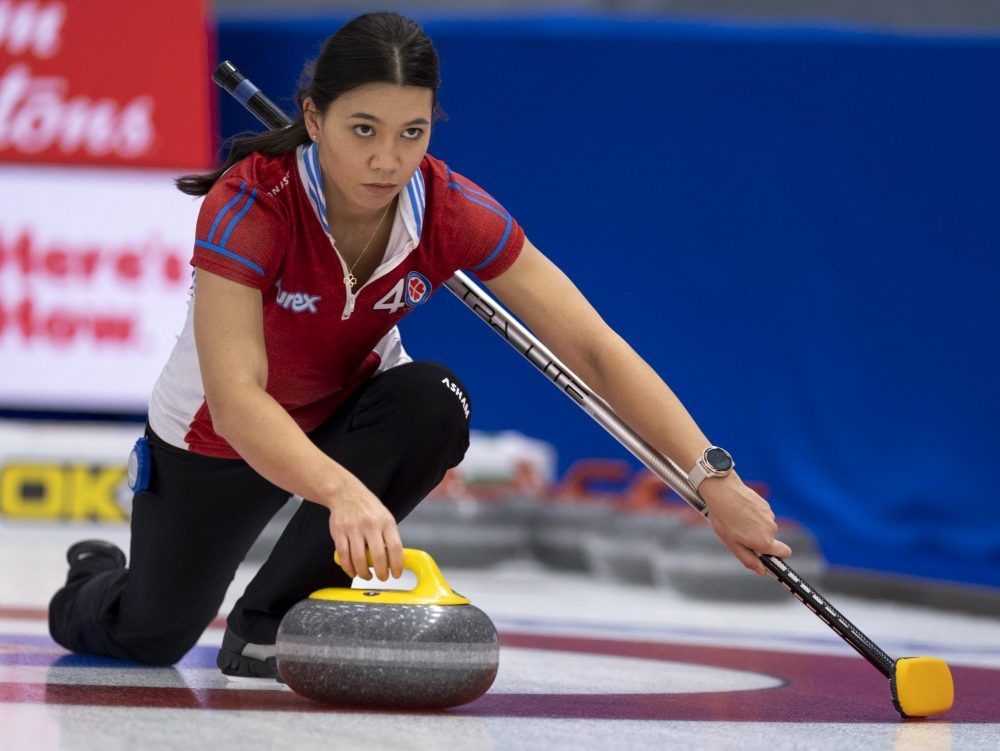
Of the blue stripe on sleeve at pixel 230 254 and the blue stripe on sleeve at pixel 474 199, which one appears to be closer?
the blue stripe on sleeve at pixel 230 254

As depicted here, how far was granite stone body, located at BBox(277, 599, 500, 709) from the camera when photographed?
2018 millimetres

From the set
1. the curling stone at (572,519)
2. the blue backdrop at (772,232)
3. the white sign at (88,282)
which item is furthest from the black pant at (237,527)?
the white sign at (88,282)

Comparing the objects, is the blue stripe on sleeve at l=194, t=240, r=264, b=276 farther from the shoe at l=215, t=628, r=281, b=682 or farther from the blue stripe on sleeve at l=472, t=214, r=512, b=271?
the shoe at l=215, t=628, r=281, b=682

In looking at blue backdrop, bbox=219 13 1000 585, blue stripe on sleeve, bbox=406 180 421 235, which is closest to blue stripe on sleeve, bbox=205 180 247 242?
blue stripe on sleeve, bbox=406 180 421 235

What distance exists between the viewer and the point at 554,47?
7234 millimetres

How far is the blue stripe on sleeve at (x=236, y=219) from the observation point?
7.00 ft

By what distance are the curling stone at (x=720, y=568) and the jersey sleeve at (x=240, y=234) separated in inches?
119

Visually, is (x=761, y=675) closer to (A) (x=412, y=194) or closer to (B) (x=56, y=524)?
(A) (x=412, y=194)

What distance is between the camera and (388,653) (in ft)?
6.61

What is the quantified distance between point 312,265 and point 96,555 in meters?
1.04

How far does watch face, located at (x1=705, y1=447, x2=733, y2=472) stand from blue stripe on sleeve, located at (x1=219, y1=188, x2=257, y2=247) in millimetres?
704

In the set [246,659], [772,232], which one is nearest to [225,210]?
[246,659]

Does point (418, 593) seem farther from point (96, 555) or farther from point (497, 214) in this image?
point (96, 555)

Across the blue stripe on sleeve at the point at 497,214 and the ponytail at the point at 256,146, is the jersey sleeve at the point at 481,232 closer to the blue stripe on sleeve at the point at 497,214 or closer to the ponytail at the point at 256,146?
the blue stripe on sleeve at the point at 497,214
